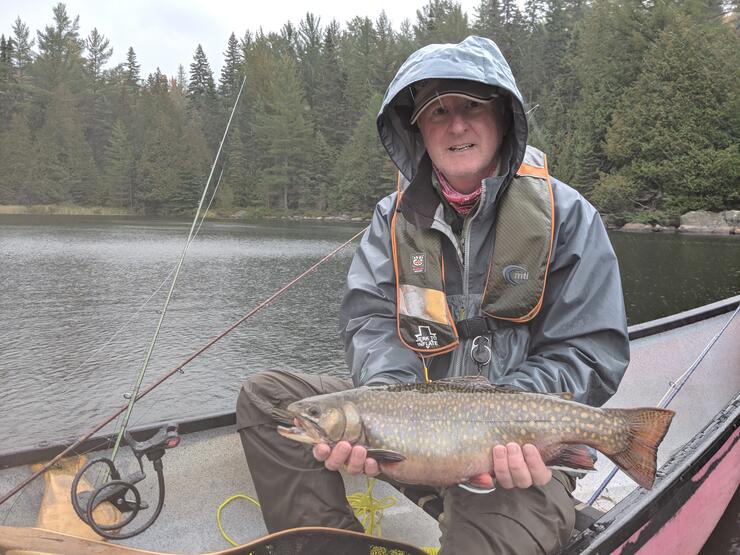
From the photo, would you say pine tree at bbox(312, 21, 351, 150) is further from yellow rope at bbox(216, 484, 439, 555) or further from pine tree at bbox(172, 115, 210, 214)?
yellow rope at bbox(216, 484, 439, 555)

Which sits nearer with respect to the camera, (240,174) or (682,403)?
(682,403)

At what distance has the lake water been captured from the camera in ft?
32.2

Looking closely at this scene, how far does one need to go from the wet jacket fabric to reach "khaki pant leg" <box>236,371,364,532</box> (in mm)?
426

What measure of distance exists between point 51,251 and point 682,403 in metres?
28.4

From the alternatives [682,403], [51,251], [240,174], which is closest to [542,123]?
[240,174]

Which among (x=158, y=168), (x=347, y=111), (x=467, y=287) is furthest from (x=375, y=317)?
(x=347, y=111)

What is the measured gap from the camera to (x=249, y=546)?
249cm

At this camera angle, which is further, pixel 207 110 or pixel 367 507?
pixel 207 110

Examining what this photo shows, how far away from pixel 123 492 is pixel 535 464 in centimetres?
224

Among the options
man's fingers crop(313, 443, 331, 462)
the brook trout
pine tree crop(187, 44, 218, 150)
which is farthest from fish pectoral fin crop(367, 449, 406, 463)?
pine tree crop(187, 44, 218, 150)

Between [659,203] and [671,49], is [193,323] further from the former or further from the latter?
[671,49]

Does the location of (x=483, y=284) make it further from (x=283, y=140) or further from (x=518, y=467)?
(x=283, y=140)

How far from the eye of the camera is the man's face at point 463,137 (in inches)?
113

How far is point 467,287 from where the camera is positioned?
293cm
